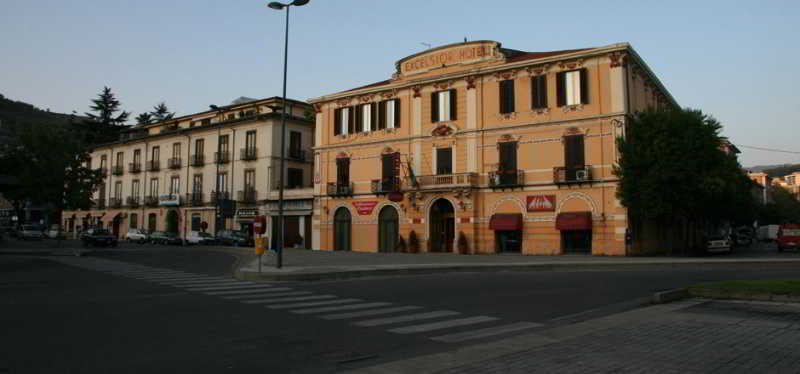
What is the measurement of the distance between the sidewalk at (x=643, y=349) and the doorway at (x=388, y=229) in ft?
93.6

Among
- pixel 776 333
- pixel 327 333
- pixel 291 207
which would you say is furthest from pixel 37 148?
pixel 776 333

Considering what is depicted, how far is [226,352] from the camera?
7.48 metres

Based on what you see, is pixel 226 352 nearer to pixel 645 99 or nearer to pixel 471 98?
pixel 471 98

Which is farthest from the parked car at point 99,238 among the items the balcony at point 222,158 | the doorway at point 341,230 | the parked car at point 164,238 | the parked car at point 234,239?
the doorway at point 341,230

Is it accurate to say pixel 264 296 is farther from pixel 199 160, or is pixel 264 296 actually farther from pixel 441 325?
pixel 199 160

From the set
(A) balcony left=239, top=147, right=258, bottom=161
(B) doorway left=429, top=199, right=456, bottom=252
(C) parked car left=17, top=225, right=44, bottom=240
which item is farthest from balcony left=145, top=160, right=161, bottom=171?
(B) doorway left=429, top=199, right=456, bottom=252

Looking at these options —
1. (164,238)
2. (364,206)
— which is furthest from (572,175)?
(164,238)

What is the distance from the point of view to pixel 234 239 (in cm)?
4744

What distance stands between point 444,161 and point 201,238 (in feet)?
83.2

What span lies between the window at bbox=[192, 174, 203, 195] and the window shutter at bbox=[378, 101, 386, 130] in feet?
79.0

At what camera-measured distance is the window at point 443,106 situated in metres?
36.5

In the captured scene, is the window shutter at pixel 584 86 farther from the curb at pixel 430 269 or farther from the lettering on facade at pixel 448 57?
the curb at pixel 430 269

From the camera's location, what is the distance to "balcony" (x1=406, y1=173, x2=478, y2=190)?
3484 centimetres

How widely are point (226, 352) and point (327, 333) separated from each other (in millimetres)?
1904
